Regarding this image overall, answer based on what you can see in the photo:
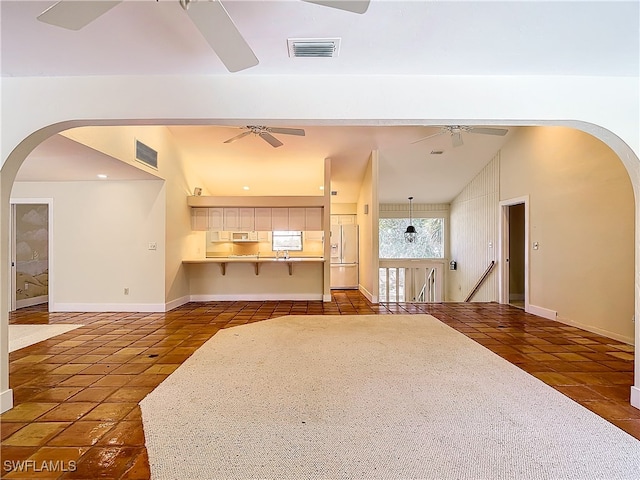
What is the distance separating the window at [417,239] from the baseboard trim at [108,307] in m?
6.73

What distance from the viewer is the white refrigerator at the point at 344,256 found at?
844 cm

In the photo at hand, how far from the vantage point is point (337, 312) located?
18.4 ft

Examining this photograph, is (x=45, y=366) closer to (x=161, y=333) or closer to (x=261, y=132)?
(x=161, y=333)

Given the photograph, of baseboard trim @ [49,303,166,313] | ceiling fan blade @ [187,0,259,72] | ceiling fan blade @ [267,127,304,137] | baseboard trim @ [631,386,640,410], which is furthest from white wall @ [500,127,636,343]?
baseboard trim @ [49,303,166,313]

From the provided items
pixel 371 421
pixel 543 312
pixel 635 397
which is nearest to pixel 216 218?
pixel 371 421

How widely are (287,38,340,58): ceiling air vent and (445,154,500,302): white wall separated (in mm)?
5750

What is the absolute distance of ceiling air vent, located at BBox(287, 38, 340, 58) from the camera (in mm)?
1989

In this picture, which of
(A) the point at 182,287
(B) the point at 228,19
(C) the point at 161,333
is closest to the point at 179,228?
(A) the point at 182,287

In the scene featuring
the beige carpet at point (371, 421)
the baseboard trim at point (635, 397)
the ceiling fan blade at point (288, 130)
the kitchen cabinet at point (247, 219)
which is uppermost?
the ceiling fan blade at point (288, 130)

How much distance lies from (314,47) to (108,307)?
18.5 ft

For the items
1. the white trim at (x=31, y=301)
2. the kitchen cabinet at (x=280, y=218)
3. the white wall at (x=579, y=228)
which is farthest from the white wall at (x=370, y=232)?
the white trim at (x=31, y=301)

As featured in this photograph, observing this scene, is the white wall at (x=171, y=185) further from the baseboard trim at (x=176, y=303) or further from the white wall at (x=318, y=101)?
the white wall at (x=318, y=101)

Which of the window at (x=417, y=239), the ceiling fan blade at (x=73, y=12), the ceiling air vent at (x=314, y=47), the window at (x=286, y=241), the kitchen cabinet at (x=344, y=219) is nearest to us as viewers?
the ceiling fan blade at (x=73, y=12)

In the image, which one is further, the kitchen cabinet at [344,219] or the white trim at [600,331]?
the kitchen cabinet at [344,219]
